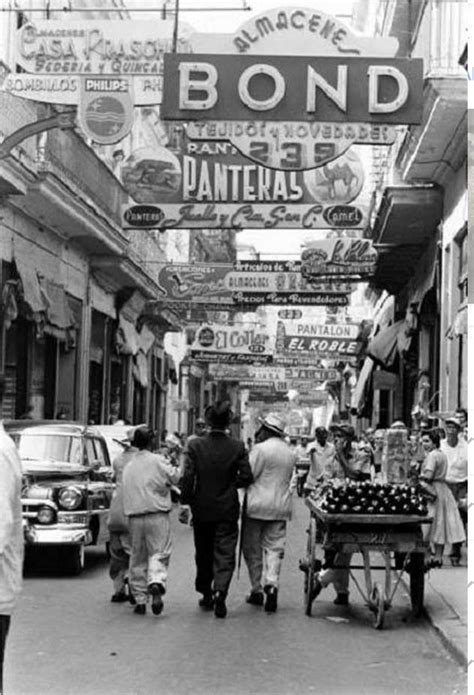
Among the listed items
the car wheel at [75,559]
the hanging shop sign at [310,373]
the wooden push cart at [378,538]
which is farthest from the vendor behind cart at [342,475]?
the hanging shop sign at [310,373]

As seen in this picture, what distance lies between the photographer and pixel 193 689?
7629mm

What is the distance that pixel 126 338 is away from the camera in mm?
34656

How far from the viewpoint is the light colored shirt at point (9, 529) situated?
214 inches

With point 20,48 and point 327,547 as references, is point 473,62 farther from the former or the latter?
point 20,48

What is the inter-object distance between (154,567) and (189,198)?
8.42m

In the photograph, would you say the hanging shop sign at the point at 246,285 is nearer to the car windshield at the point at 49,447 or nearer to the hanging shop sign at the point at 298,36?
the car windshield at the point at 49,447

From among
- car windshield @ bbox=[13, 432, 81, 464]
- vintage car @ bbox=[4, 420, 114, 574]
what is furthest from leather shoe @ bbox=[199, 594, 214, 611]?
car windshield @ bbox=[13, 432, 81, 464]

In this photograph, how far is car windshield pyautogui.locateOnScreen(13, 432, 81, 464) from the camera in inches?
554

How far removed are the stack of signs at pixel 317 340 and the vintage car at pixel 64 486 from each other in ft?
71.6

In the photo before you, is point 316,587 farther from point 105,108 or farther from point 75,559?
point 105,108

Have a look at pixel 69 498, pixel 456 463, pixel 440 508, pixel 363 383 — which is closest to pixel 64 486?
pixel 69 498

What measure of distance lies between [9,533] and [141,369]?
1293 inches

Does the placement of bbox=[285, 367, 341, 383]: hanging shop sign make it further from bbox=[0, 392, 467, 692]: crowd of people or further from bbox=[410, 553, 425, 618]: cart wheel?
bbox=[410, 553, 425, 618]: cart wheel

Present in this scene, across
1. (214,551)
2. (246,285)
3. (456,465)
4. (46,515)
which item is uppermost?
(246,285)
